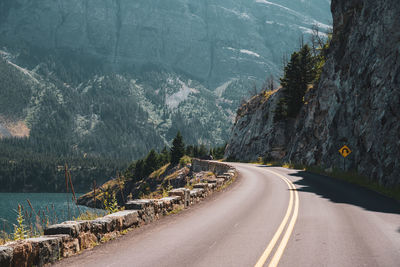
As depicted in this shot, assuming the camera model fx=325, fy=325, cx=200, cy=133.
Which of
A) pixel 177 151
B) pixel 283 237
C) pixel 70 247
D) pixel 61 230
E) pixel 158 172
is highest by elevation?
pixel 61 230

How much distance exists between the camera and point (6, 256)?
5.41m

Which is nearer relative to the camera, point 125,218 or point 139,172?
point 125,218

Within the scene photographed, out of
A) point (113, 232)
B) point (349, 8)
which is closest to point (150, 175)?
point (349, 8)

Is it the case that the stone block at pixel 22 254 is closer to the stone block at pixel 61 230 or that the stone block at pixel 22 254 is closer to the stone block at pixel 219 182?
the stone block at pixel 61 230

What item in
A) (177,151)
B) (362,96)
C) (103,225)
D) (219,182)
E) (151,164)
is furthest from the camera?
(151,164)

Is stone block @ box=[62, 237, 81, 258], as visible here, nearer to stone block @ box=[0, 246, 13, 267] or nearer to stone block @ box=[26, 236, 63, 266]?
stone block @ box=[26, 236, 63, 266]

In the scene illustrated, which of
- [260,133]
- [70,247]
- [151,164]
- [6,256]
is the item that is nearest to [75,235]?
[70,247]

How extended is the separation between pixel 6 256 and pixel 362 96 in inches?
1081

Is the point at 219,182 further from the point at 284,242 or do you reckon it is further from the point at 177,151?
the point at 177,151

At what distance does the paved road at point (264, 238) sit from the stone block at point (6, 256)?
1060mm

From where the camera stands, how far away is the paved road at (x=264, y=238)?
21.4 feet

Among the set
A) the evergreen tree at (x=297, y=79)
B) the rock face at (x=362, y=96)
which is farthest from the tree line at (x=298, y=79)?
the rock face at (x=362, y=96)

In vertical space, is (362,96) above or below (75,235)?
above

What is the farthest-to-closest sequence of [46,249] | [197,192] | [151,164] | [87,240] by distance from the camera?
[151,164] → [197,192] → [87,240] → [46,249]
